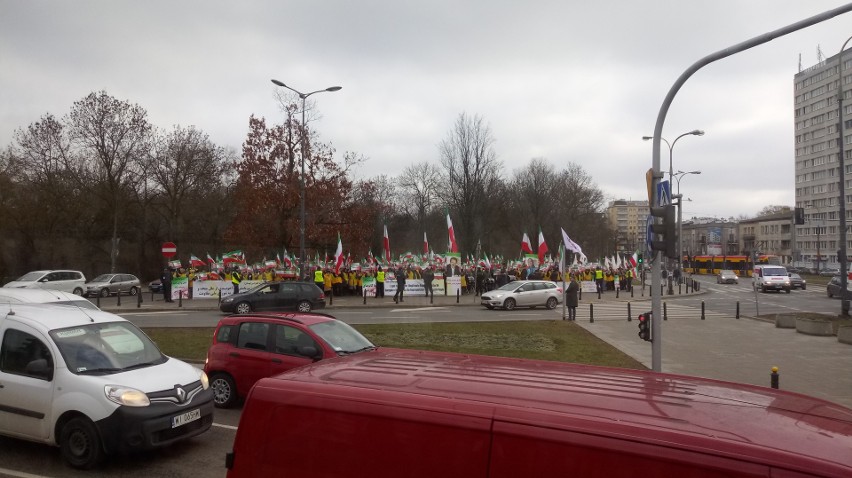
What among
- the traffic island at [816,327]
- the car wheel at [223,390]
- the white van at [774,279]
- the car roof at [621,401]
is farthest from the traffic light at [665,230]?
the white van at [774,279]

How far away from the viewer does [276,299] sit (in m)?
26.1

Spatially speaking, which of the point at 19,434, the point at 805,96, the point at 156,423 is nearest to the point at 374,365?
the point at 156,423

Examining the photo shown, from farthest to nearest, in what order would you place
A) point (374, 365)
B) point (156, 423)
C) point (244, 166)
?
1. point (244, 166)
2. point (156, 423)
3. point (374, 365)

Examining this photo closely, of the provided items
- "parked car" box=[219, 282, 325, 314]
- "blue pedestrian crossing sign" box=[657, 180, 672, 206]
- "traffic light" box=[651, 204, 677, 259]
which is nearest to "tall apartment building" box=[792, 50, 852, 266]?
"parked car" box=[219, 282, 325, 314]

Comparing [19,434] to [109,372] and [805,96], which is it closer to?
[109,372]

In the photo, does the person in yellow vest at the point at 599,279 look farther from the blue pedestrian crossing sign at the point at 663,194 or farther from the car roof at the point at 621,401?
the car roof at the point at 621,401

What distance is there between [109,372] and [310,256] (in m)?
37.5

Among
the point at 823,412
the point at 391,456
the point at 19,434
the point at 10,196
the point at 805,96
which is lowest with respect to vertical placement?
the point at 19,434

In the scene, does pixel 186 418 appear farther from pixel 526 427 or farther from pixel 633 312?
pixel 633 312

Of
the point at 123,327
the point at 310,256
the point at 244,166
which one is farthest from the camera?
the point at 310,256

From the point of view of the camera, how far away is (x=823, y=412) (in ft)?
8.77

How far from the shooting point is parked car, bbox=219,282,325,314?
26.0 m

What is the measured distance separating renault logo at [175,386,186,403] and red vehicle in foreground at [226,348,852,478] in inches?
171

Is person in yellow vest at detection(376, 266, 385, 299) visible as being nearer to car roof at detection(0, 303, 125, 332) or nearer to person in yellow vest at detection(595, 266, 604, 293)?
person in yellow vest at detection(595, 266, 604, 293)
